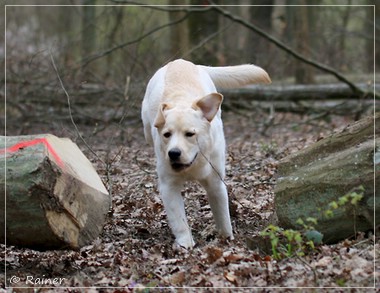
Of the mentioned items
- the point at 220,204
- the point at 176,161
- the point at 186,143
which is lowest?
the point at 220,204

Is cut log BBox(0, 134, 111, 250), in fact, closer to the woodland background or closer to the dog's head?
the woodland background

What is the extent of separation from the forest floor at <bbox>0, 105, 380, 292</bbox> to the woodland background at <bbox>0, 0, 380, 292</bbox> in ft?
0.04

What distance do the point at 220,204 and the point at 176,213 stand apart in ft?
1.46

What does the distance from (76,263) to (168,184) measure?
1.08 meters

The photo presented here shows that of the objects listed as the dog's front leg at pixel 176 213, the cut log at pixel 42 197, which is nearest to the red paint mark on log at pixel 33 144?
the cut log at pixel 42 197

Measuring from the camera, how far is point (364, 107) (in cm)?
1363

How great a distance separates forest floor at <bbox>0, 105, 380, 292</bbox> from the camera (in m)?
4.98

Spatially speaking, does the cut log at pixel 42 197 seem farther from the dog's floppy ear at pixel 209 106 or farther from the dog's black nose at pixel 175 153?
the dog's floppy ear at pixel 209 106

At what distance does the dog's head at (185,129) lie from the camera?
6.05 metres

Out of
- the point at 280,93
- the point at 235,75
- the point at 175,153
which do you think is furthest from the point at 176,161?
the point at 280,93

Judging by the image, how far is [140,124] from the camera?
46.9 feet

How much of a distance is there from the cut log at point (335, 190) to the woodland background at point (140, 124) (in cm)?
22

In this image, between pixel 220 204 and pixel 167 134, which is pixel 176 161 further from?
pixel 220 204

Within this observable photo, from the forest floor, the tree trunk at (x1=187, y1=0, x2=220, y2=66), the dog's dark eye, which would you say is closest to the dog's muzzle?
the dog's dark eye
